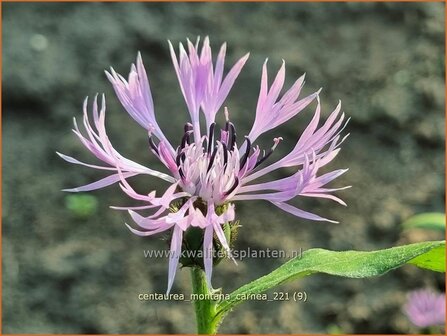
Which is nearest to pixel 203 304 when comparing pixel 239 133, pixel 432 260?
pixel 432 260

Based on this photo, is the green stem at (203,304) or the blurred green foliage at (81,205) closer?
the green stem at (203,304)

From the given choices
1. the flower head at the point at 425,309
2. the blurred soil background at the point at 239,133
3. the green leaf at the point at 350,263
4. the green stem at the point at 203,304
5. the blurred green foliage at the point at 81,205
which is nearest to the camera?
the green leaf at the point at 350,263

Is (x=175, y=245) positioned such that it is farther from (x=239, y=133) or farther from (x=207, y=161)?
(x=239, y=133)

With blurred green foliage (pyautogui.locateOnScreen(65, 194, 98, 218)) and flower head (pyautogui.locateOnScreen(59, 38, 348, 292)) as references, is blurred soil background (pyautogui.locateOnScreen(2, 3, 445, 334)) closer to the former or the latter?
blurred green foliage (pyautogui.locateOnScreen(65, 194, 98, 218))

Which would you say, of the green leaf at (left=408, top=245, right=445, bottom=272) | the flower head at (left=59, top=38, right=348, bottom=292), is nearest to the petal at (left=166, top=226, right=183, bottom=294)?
the flower head at (left=59, top=38, right=348, bottom=292)

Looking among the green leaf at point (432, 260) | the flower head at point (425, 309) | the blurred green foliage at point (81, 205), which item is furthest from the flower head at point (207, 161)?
the blurred green foliage at point (81, 205)

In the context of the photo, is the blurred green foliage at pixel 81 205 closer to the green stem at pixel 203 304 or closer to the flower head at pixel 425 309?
the flower head at pixel 425 309
